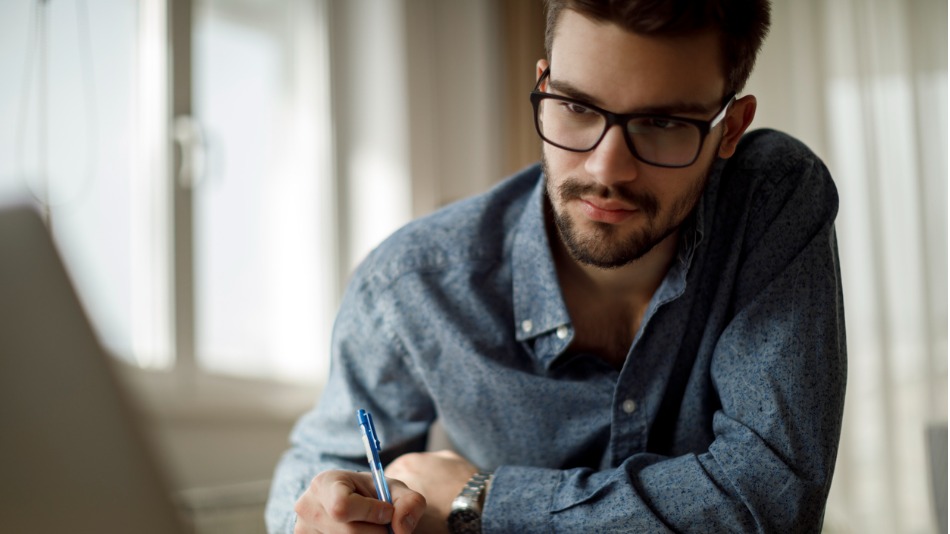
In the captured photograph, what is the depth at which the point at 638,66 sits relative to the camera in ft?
3.62

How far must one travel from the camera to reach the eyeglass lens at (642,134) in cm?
114

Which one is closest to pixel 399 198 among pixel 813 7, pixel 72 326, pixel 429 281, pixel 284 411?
pixel 284 411

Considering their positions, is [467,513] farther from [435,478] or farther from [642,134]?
→ [642,134]

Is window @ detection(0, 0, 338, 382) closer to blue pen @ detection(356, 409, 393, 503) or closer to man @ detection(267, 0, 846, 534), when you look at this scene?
man @ detection(267, 0, 846, 534)

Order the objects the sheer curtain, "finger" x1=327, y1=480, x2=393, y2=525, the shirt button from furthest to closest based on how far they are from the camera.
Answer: the sheer curtain
the shirt button
"finger" x1=327, y1=480, x2=393, y2=525

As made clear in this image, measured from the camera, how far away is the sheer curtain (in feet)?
11.5

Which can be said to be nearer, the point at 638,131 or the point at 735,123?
the point at 638,131

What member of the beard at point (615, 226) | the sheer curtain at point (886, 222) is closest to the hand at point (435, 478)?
the beard at point (615, 226)

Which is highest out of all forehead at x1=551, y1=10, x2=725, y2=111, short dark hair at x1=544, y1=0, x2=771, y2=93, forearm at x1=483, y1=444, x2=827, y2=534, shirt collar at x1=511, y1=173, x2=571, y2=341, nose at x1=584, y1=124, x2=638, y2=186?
short dark hair at x1=544, y1=0, x2=771, y2=93

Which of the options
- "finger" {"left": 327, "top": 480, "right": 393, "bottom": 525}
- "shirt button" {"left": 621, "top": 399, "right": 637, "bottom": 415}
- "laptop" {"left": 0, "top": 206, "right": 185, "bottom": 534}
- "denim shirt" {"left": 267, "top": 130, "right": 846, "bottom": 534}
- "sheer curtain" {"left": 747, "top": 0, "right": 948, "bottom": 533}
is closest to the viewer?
"laptop" {"left": 0, "top": 206, "right": 185, "bottom": 534}

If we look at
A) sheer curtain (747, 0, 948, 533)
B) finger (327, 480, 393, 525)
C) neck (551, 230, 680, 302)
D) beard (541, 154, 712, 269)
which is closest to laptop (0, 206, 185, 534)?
finger (327, 480, 393, 525)

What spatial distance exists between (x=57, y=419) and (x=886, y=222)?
3.70 metres

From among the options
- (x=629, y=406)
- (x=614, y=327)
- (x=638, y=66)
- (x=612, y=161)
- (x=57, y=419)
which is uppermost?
(x=638, y=66)

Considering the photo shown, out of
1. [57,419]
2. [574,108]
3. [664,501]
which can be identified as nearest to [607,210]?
[574,108]
